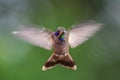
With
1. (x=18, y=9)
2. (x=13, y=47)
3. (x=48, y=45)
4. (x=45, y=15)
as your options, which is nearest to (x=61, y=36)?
(x=48, y=45)

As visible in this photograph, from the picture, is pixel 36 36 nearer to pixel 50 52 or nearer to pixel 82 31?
pixel 82 31

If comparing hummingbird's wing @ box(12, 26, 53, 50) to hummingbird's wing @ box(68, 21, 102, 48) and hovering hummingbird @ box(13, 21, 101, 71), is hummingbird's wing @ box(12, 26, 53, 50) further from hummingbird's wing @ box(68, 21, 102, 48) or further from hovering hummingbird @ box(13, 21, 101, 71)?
hummingbird's wing @ box(68, 21, 102, 48)

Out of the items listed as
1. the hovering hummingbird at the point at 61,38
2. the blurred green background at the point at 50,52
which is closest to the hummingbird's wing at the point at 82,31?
the hovering hummingbird at the point at 61,38

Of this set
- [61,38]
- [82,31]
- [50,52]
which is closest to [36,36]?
[61,38]

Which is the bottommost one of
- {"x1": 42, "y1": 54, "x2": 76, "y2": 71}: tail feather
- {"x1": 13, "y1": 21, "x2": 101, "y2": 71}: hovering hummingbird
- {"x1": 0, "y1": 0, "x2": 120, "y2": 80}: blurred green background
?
{"x1": 42, "y1": 54, "x2": 76, "y2": 71}: tail feather

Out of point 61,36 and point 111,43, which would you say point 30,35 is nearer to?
point 61,36

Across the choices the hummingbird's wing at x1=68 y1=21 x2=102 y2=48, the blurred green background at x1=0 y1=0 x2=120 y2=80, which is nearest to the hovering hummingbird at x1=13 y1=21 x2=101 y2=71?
the hummingbird's wing at x1=68 y1=21 x2=102 y2=48

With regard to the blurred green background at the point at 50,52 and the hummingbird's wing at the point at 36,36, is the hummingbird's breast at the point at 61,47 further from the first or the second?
the blurred green background at the point at 50,52
